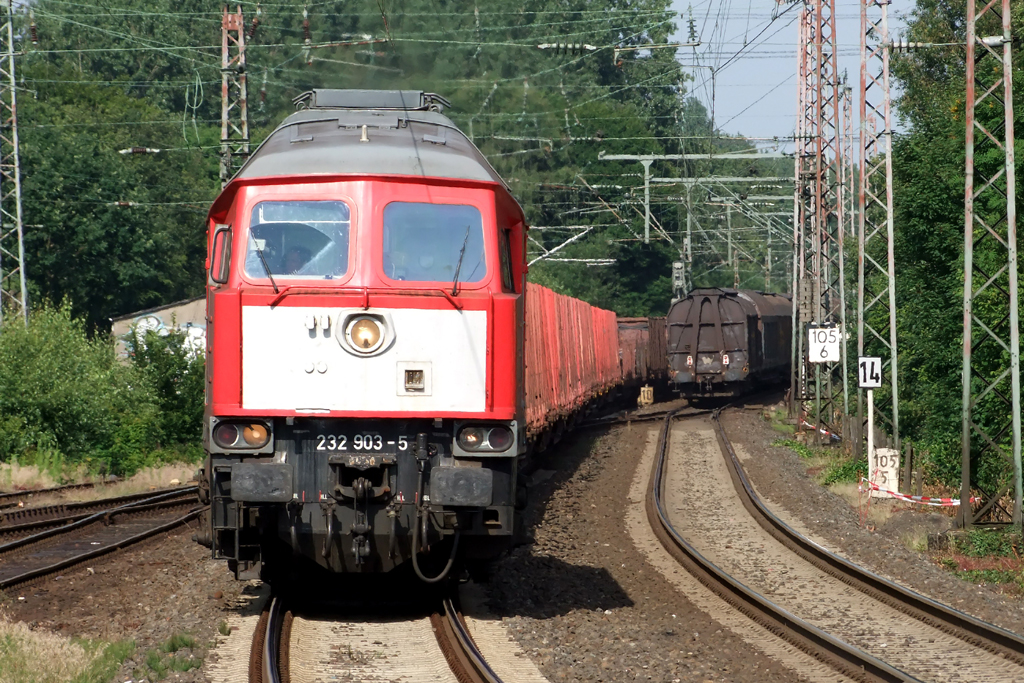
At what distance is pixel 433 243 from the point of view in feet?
29.4

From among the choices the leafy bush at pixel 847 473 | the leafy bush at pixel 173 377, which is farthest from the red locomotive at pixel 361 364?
the leafy bush at pixel 173 377

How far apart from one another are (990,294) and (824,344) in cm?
680

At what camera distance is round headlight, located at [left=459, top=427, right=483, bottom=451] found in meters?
8.61

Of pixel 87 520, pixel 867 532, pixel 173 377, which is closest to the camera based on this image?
pixel 867 532

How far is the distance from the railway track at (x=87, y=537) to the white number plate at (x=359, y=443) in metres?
5.18

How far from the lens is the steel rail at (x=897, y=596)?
385 inches

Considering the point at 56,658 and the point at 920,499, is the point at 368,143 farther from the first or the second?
the point at 920,499

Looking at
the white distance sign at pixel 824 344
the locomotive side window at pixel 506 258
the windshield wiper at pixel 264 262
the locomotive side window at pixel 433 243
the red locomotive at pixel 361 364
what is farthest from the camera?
the white distance sign at pixel 824 344

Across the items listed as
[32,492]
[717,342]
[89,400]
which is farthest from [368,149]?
[717,342]

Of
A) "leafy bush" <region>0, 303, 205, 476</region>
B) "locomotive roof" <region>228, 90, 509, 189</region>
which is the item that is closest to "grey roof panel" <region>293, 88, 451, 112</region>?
"locomotive roof" <region>228, 90, 509, 189</region>

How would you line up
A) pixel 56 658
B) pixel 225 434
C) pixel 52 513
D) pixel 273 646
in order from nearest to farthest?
pixel 56 658 < pixel 273 646 < pixel 225 434 < pixel 52 513

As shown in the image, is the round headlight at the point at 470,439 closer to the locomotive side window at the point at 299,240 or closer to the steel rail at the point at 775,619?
the locomotive side window at the point at 299,240

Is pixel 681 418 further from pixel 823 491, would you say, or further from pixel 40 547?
pixel 40 547

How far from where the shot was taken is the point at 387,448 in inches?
340
